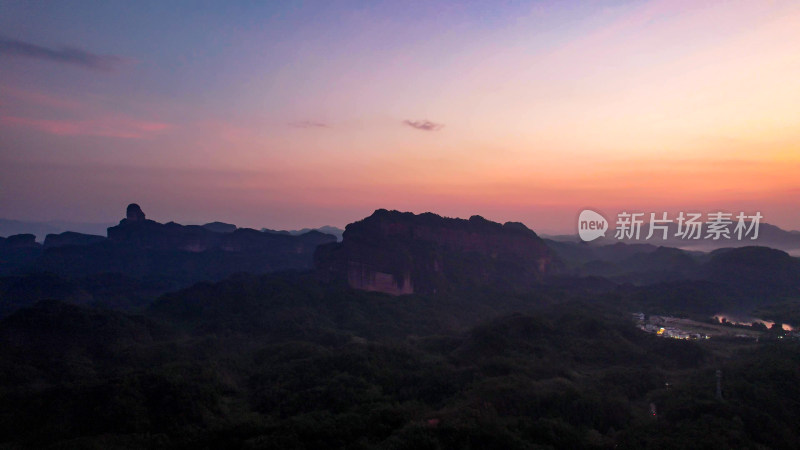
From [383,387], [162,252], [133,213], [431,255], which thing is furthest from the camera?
[133,213]

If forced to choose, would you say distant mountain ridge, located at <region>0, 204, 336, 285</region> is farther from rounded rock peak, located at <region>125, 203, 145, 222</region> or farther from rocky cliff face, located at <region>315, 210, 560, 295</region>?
A: rocky cliff face, located at <region>315, 210, 560, 295</region>

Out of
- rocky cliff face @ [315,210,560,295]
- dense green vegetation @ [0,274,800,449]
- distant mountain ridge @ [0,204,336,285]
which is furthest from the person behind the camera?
distant mountain ridge @ [0,204,336,285]

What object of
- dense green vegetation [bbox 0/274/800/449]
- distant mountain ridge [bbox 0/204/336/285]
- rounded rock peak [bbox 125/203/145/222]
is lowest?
dense green vegetation [bbox 0/274/800/449]

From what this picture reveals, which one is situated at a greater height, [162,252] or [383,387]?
[162,252]

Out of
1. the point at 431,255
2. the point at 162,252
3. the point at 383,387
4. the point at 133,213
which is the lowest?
the point at 383,387

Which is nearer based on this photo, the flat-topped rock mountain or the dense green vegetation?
the dense green vegetation

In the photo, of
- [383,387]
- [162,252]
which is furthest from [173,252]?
[383,387]

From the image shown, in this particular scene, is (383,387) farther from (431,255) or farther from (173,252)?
(173,252)

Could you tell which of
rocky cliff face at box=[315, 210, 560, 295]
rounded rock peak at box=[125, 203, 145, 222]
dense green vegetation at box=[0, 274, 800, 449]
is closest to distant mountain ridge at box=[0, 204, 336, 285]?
rounded rock peak at box=[125, 203, 145, 222]
